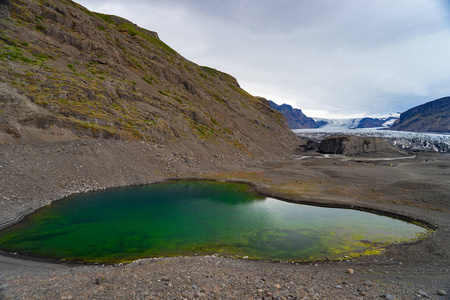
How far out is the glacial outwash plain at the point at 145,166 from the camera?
489 inches

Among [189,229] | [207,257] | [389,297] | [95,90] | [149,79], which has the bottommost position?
[189,229]

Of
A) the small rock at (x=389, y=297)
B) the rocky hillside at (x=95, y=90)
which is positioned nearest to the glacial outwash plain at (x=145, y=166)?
the small rock at (x=389, y=297)

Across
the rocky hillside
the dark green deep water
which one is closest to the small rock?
the dark green deep water

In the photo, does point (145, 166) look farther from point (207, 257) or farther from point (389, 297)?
point (389, 297)

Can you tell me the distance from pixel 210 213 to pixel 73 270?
18.9m

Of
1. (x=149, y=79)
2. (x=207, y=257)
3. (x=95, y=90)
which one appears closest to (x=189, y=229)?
(x=207, y=257)

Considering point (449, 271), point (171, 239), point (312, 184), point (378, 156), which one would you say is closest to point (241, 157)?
point (312, 184)

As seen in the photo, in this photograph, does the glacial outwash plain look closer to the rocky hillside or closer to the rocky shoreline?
the rocky shoreline

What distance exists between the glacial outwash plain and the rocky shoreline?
14 centimetres

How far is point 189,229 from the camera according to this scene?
85.1 ft

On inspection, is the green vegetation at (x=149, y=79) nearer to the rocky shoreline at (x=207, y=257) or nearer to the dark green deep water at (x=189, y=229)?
the rocky shoreline at (x=207, y=257)

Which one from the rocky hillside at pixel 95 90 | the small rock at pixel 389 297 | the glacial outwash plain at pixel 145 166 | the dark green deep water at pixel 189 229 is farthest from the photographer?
the rocky hillside at pixel 95 90

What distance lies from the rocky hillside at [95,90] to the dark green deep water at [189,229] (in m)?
20.9

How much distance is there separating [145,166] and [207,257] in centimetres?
3670
